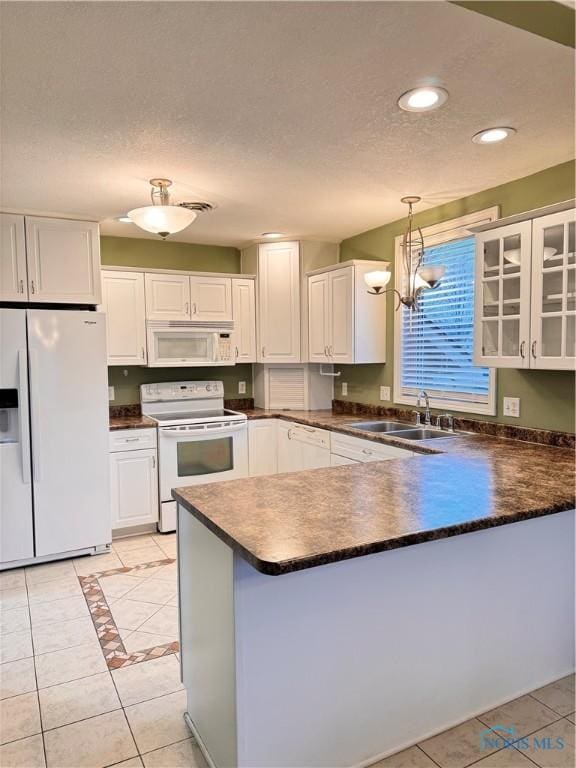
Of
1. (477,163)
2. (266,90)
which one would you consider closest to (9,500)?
(266,90)

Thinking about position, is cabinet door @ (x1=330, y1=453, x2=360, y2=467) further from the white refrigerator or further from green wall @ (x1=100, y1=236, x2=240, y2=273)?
green wall @ (x1=100, y1=236, x2=240, y2=273)

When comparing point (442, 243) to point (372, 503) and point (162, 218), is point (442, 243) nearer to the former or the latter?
point (162, 218)

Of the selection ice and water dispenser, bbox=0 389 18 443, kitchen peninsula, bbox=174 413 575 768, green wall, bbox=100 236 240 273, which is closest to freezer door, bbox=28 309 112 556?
ice and water dispenser, bbox=0 389 18 443

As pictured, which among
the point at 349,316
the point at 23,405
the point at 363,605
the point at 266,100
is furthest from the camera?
the point at 349,316

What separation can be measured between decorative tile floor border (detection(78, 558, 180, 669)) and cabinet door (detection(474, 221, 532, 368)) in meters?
2.26

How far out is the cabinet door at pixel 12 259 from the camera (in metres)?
3.47

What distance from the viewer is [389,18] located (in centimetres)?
156

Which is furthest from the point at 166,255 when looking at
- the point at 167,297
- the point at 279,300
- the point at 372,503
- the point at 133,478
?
the point at 372,503

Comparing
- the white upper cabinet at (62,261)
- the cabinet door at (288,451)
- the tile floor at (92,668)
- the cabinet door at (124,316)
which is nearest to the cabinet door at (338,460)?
the cabinet door at (288,451)

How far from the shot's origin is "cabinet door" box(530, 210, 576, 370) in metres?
2.46

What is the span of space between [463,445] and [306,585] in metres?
1.68

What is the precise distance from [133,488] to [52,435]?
0.79 m

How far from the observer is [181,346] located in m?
4.47

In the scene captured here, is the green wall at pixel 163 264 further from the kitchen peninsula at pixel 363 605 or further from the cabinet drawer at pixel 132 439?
the kitchen peninsula at pixel 363 605
